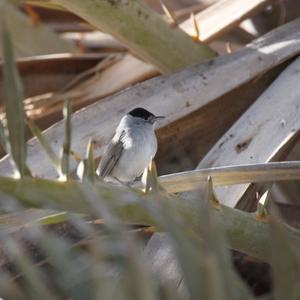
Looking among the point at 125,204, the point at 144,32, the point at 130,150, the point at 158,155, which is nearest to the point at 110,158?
the point at 130,150

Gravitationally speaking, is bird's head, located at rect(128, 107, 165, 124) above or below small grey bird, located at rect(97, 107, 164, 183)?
above

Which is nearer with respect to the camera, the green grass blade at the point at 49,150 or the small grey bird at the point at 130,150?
the green grass blade at the point at 49,150

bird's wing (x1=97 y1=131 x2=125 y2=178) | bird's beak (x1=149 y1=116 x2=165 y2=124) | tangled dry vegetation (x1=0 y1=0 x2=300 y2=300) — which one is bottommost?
bird's wing (x1=97 y1=131 x2=125 y2=178)

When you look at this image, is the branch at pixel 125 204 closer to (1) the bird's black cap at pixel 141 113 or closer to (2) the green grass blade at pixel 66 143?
(2) the green grass blade at pixel 66 143

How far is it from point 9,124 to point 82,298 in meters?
0.47

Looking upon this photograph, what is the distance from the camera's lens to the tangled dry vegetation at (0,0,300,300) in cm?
122

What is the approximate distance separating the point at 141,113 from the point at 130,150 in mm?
512

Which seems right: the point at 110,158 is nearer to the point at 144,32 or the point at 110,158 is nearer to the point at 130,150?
the point at 130,150

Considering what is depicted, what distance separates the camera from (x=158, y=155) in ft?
11.6

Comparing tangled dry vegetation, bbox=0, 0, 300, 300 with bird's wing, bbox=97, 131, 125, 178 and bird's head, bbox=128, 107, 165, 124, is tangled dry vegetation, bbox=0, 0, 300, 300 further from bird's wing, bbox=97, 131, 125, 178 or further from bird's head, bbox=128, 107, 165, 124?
bird's wing, bbox=97, 131, 125, 178

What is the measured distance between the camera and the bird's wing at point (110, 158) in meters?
3.71

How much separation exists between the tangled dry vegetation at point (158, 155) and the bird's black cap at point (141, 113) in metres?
0.07

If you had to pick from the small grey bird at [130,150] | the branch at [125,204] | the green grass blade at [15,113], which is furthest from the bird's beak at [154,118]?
the green grass blade at [15,113]

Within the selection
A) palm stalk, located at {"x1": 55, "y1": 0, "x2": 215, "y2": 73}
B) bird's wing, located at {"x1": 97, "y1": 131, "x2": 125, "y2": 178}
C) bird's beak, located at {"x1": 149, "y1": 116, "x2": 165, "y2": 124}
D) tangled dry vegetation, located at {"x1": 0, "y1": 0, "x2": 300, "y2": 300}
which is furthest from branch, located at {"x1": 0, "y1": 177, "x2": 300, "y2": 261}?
bird's wing, located at {"x1": 97, "y1": 131, "x2": 125, "y2": 178}
